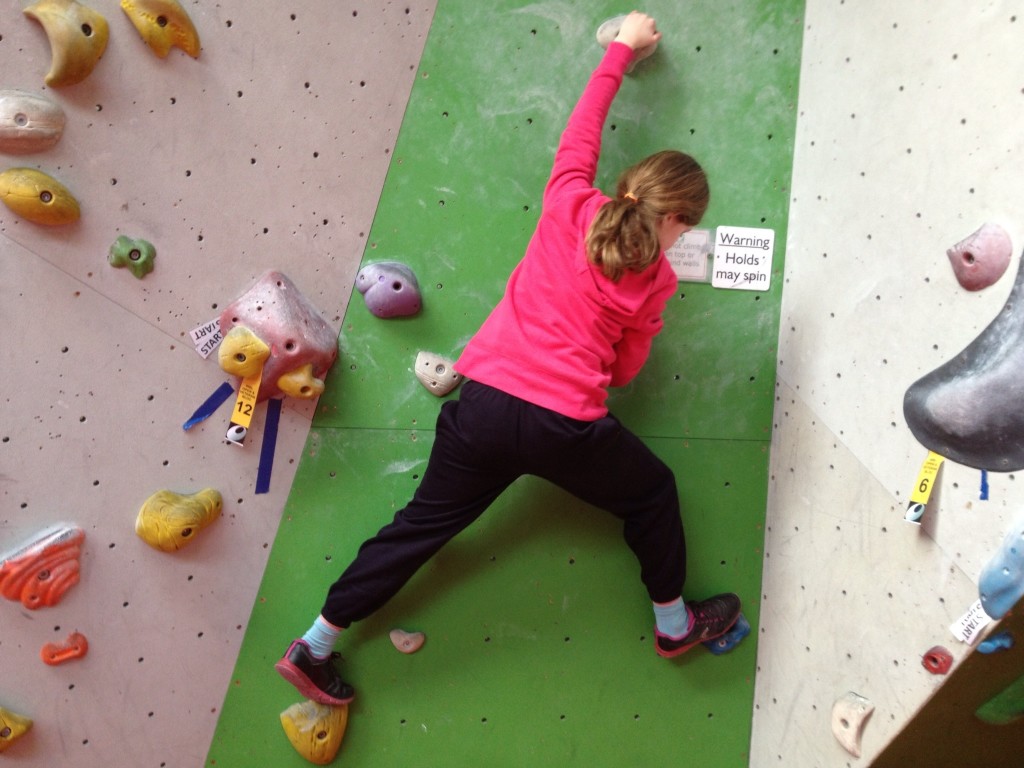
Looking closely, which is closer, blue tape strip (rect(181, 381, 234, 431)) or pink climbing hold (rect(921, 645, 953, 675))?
pink climbing hold (rect(921, 645, 953, 675))

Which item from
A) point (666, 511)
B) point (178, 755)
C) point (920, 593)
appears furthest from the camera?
point (178, 755)

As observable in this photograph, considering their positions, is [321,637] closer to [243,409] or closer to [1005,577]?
[243,409]

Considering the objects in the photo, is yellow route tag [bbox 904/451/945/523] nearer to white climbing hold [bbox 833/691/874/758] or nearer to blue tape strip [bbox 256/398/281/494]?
white climbing hold [bbox 833/691/874/758]

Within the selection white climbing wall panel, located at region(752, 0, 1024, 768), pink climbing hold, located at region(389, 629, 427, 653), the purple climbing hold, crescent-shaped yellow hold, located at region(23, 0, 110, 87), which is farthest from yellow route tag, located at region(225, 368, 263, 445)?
white climbing wall panel, located at region(752, 0, 1024, 768)

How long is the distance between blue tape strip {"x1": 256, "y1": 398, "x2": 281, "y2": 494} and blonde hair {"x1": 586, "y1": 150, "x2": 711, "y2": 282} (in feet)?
2.43

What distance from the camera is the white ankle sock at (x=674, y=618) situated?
1682 millimetres

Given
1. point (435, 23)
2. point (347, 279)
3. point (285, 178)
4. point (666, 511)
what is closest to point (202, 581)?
point (347, 279)

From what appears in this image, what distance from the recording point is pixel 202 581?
5.52ft

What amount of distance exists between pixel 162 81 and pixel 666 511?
1.29 metres

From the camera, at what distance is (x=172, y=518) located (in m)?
1.59

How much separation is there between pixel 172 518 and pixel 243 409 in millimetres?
252

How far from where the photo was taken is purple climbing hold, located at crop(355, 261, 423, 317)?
163cm

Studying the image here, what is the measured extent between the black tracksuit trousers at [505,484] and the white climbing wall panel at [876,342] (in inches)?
11.6

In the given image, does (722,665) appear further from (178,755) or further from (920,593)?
(178,755)
